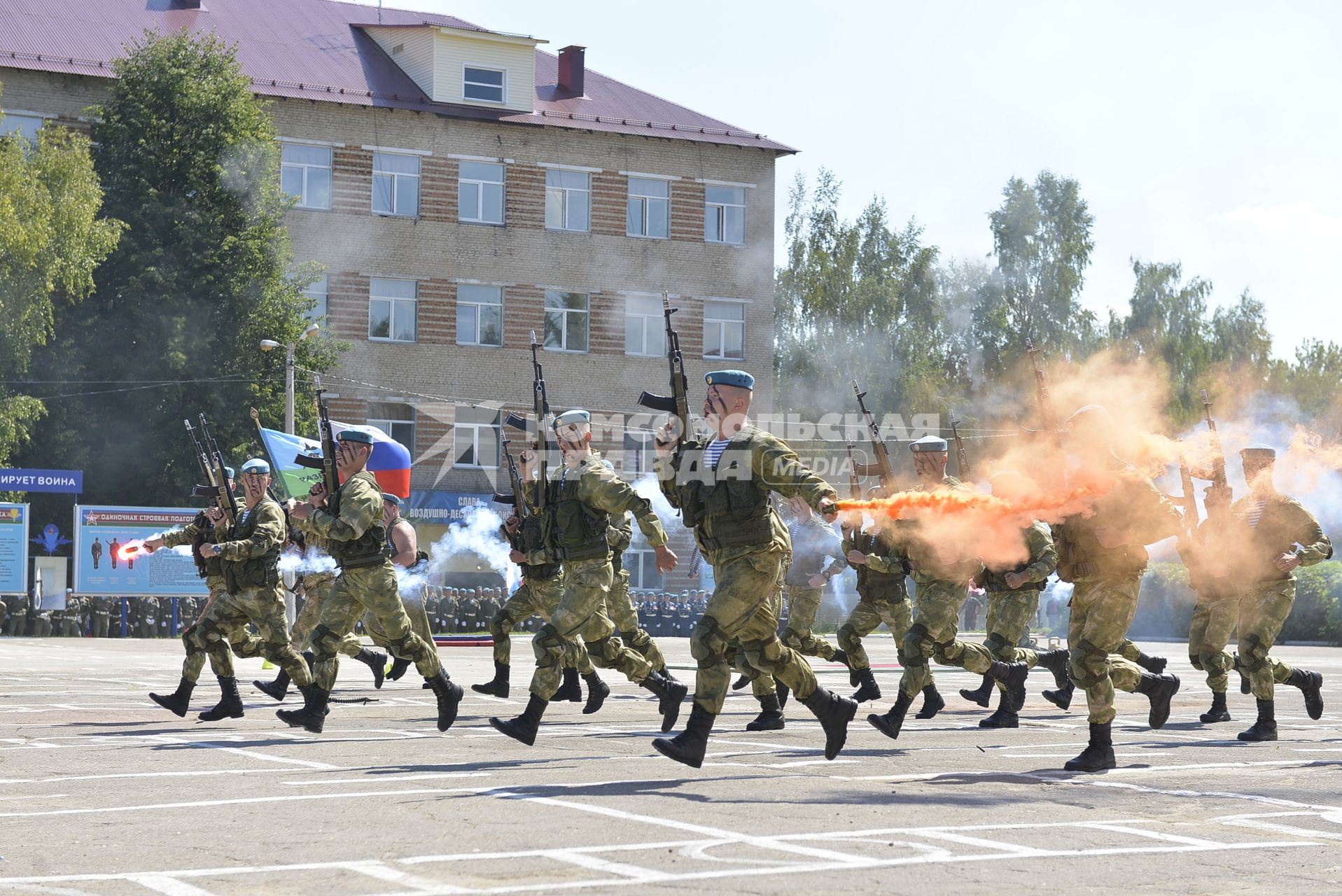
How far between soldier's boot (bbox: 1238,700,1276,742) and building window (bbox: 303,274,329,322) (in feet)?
107

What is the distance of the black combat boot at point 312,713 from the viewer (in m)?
11.3

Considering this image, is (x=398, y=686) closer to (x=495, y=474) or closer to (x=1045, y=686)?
(x=1045, y=686)

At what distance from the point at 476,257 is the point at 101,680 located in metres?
26.5

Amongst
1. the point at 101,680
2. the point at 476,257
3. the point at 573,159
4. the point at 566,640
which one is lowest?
the point at 101,680

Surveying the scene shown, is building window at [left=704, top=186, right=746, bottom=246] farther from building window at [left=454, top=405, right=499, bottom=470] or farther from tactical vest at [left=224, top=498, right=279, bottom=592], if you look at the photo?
tactical vest at [left=224, top=498, right=279, bottom=592]

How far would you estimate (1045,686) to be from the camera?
1930 centimetres

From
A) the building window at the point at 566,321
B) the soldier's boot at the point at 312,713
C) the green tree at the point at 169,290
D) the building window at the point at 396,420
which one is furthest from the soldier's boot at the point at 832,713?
the building window at the point at 566,321

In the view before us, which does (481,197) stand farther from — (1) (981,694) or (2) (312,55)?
(1) (981,694)

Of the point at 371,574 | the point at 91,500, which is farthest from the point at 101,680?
the point at 91,500

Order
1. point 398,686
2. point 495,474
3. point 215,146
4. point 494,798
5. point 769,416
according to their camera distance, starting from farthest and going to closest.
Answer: point 769,416
point 495,474
point 215,146
point 398,686
point 494,798

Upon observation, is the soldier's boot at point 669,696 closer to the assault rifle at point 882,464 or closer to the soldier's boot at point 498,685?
the assault rifle at point 882,464

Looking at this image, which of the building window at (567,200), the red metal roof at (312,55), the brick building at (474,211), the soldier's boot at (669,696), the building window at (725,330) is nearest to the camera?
the soldier's boot at (669,696)

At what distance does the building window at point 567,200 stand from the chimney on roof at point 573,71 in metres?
2.85

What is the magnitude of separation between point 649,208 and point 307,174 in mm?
9217
